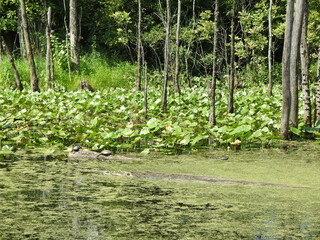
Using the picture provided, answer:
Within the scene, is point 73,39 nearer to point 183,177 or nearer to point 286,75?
point 286,75

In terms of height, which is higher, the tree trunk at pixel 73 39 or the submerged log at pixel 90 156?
the tree trunk at pixel 73 39

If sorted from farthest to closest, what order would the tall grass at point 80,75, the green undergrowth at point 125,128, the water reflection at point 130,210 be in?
1. the tall grass at point 80,75
2. the green undergrowth at point 125,128
3. the water reflection at point 130,210

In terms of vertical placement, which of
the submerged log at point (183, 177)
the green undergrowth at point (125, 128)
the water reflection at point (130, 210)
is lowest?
the green undergrowth at point (125, 128)

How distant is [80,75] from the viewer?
1744 cm

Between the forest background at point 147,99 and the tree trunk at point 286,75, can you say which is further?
the tree trunk at point 286,75

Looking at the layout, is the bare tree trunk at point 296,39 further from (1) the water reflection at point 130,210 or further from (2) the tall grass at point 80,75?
(2) the tall grass at point 80,75

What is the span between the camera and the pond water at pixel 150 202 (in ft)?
8.95

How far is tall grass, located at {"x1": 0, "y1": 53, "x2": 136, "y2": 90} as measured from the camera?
16125 mm

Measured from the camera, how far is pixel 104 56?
2300cm

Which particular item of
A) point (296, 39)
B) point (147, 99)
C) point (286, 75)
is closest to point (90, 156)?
point (286, 75)

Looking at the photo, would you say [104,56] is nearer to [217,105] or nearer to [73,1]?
[73,1]

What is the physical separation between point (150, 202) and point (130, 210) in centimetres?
27

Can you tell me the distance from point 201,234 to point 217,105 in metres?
8.86

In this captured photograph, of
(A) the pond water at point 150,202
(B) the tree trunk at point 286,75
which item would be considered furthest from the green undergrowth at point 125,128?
(A) the pond water at point 150,202
